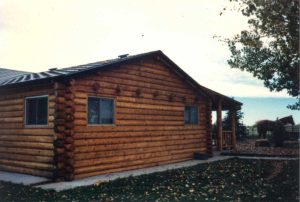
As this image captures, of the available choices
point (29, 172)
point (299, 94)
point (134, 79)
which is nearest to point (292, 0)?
point (299, 94)

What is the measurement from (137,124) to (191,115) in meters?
4.91

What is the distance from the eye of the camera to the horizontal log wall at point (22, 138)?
12.2 m

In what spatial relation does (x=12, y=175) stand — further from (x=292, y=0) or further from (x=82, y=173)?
(x=292, y=0)

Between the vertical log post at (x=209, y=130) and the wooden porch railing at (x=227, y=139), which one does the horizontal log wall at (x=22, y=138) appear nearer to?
the vertical log post at (x=209, y=130)

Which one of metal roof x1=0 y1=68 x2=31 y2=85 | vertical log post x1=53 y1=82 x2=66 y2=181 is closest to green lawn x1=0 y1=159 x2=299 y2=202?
vertical log post x1=53 y1=82 x2=66 y2=181

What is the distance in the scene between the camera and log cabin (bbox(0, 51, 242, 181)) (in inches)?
475

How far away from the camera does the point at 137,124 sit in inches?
602

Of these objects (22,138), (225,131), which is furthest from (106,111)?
(225,131)

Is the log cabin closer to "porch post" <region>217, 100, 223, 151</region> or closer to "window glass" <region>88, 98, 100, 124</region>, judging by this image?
"window glass" <region>88, 98, 100, 124</region>

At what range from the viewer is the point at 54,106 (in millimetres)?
12047

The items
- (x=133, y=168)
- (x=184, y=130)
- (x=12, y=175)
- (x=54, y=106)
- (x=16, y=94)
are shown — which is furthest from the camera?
(x=184, y=130)

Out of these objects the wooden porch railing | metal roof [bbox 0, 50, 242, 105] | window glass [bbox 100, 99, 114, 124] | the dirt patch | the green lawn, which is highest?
metal roof [bbox 0, 50, 242, 105]

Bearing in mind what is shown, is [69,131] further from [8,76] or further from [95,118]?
[8,76]

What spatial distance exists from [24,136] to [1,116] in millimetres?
2007
